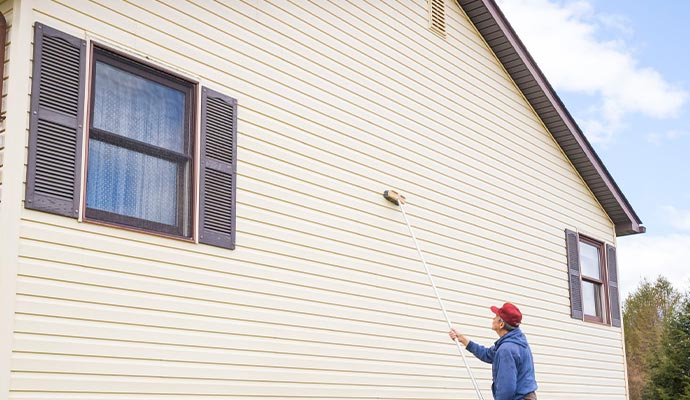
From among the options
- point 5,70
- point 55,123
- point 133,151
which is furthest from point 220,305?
point 5,70

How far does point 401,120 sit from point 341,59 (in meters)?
1.07

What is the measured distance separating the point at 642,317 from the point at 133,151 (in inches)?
1538

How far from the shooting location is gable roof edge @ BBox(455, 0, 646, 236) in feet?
37.3

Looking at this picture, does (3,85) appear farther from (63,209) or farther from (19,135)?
(63,209)

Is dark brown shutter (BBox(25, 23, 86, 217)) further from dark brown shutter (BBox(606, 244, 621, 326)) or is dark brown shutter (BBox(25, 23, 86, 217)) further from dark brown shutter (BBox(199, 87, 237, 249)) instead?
dark brown shutter (BBox(606, 244, 621, 326))

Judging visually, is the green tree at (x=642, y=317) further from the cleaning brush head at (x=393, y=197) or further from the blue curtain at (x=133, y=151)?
the blue curtain at (x=133, y=151)

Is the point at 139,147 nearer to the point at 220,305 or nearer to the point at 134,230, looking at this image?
the point at 134,230

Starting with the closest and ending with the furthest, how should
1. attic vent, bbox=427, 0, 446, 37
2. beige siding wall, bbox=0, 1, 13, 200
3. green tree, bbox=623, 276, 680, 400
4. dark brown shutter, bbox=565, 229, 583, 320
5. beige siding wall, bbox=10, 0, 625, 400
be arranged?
beige siding wall, bbox=0, 1, 13, 200, beige siding wall, bbox=10, 0, 625, 400, attic vent, bbox=427, 0, 446, 37, dark brown shutter, bbox=565, 229, 583, 320, green tree, bbox=623, 276, 680, 400

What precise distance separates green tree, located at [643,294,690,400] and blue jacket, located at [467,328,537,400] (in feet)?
44.0

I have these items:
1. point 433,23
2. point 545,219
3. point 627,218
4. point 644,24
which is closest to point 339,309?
point 433,23

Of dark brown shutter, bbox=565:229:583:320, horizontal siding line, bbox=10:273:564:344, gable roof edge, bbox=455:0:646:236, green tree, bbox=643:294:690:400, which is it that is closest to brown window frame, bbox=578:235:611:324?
dark brown shutter, bbox=565:229:583:320

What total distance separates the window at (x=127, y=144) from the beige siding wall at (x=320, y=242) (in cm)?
15

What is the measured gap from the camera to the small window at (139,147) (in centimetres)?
652

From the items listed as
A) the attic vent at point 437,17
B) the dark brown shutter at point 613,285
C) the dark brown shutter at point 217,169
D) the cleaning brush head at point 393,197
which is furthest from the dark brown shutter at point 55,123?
the dark brown shutter at point 613,285
